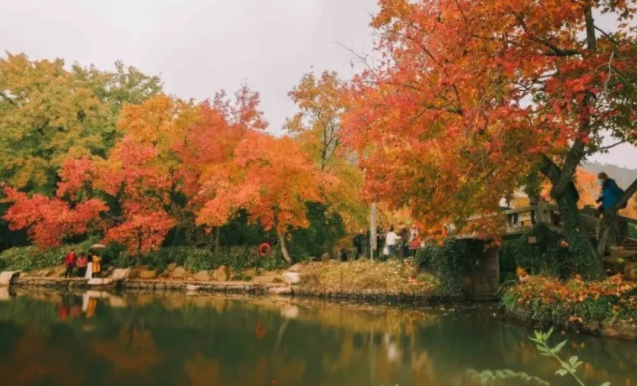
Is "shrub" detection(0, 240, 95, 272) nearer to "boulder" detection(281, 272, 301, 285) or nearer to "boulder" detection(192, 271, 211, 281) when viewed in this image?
"boulder" detection(192, 271, 211, 281)

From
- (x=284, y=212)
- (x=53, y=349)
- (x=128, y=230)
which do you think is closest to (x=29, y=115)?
(x=128, y=230)

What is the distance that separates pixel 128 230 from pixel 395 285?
41.7 feet

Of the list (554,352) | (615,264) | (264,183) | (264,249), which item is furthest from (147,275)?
(554,352)

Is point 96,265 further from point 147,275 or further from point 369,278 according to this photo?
point 369,278

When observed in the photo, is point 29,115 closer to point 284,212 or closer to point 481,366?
point 284,212

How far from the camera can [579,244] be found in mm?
11836

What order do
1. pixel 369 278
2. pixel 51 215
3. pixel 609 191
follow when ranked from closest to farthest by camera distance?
pixel 609 191
pixel 369 278
pixel 51 215

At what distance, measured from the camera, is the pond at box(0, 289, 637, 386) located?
24.6 ft

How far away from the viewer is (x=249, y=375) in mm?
7609

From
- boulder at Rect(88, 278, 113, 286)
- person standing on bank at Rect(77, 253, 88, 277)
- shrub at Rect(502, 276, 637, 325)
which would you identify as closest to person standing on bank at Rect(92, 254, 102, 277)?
person standing on bank at Rect(77, 253, 88, 277)

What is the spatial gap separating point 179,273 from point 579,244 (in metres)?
18.0

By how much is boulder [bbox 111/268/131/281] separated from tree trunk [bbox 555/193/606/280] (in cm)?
1909

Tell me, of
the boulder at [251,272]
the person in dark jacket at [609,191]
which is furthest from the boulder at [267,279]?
the person in dark jacket at [609,191]

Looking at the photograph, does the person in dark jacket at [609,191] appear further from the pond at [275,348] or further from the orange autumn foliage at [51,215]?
the orange autumn foliage at [51,215]
